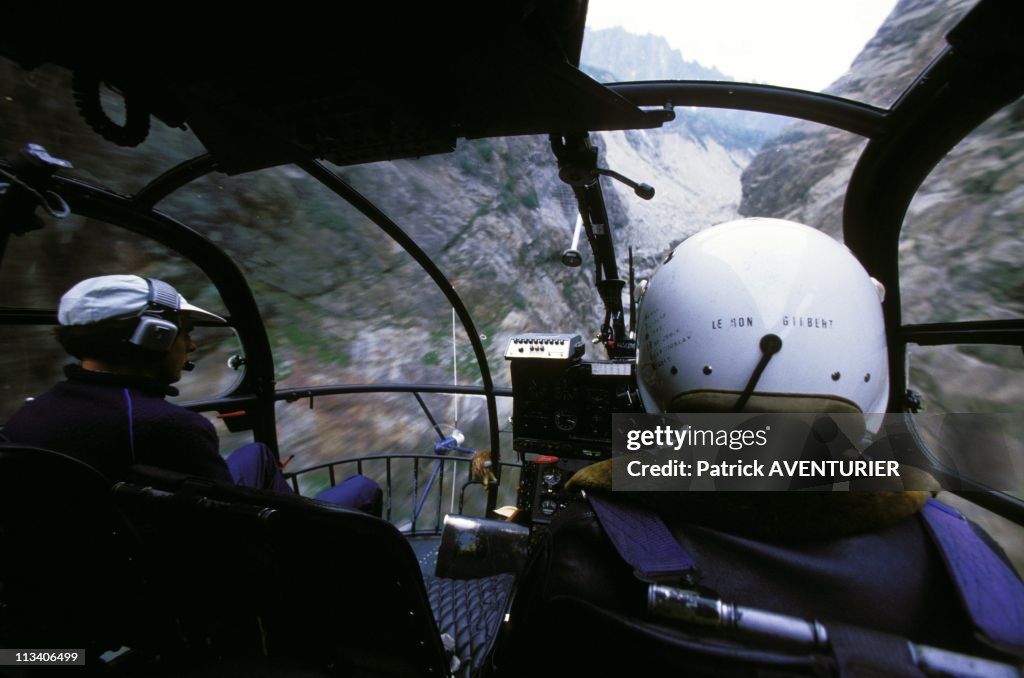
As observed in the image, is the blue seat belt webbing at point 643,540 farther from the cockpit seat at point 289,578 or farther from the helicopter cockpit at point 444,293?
the cockpit seat at point 289,578

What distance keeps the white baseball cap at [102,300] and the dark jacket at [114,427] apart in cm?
20

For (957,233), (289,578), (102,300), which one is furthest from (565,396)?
(957,233)

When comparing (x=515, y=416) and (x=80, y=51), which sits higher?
(x=80, y=51)

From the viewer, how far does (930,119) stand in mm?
1459

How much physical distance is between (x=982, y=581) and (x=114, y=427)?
2.06 m

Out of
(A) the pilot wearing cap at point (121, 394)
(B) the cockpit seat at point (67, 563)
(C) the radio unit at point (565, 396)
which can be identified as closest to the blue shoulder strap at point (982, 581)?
(C) the radio unit at point (565, 396)

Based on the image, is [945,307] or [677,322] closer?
[677,322]

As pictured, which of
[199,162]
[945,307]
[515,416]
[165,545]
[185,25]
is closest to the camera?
[185,25]

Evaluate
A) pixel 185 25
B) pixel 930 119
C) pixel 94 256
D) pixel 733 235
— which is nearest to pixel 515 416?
pixel 733 235

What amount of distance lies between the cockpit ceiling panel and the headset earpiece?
735mm

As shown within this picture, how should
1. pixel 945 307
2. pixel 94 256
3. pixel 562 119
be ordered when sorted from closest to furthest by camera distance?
pixel 562 119
pixel 945 307
pixel 94 256

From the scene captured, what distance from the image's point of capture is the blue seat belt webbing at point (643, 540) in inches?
22.7

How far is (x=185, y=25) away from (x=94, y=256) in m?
3.92

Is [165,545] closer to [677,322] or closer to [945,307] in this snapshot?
[677,322]
